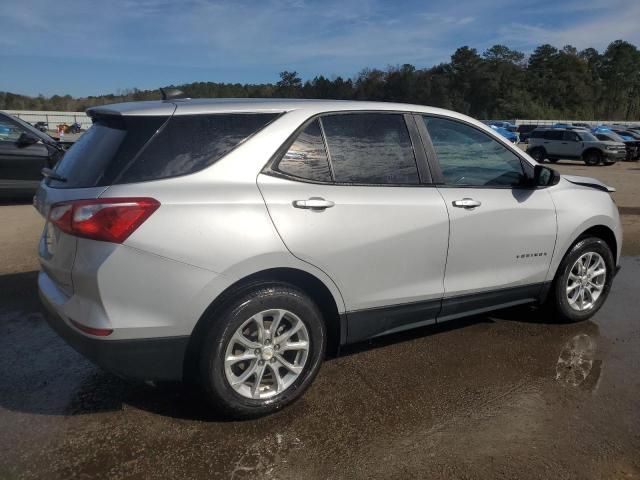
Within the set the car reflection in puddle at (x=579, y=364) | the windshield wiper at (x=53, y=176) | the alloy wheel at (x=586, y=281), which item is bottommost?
the car reflection in puddle at (x=579, y=364)

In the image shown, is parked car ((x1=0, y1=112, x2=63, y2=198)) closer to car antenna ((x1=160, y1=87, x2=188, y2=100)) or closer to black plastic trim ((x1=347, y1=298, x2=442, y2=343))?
car antenna ((x1=160, y1=87, x2=188, y2=100))

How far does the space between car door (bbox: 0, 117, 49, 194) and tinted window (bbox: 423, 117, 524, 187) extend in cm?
799

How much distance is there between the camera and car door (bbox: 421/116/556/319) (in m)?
3.65

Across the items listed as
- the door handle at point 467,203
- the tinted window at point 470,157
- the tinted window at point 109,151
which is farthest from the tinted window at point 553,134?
the tinted window at point 109,151

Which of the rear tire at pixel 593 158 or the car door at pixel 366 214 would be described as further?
the rear tire at pixel 593 158

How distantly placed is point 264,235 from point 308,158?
581 millimetres

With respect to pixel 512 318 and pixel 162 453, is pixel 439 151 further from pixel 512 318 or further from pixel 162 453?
pixel 162 453

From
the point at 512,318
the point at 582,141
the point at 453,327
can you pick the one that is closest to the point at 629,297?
the point at 512,318

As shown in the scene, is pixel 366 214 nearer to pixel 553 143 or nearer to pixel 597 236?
pixel 597 236

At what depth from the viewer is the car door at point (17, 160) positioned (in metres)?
9.37

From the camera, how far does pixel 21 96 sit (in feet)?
288

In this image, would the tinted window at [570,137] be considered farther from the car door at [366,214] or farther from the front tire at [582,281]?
the car door at [366,214]

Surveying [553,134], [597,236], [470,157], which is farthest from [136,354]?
[553,134]

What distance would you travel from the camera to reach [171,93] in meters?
3.51
